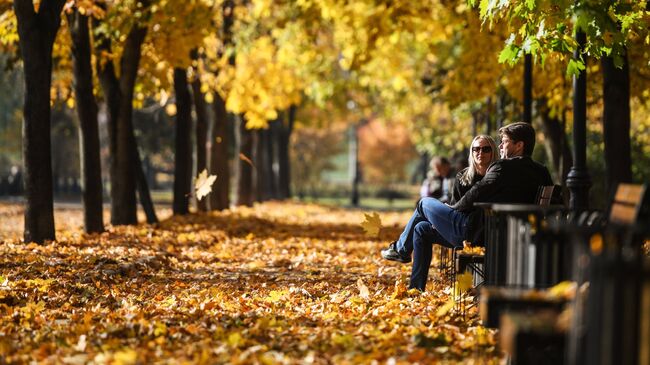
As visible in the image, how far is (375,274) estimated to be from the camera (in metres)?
11.4

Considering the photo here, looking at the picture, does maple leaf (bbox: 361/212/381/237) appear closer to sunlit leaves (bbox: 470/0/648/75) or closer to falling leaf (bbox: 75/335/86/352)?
sunlit leaves (bbox: 470/0/648/75)

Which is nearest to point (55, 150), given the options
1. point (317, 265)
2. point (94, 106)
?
point (94, 106)

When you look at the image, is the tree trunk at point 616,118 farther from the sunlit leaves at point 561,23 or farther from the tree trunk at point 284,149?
the tree trunk at point 284,149

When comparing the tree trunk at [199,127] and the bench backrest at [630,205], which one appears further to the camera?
the tree trunk at [199,127]

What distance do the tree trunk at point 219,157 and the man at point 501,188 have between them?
1608 cm

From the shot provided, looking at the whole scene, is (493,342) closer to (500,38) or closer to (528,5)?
(528,5)

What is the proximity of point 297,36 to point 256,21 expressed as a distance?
1.35m

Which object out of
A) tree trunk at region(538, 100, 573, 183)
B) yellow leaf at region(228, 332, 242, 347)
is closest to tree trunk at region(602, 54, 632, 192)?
tree trunk at region(538, 100, 573, 183)

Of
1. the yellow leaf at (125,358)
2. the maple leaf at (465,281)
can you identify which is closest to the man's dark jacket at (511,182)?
the maple leaf at (465,281)

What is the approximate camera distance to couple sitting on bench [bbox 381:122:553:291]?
26.8 ft

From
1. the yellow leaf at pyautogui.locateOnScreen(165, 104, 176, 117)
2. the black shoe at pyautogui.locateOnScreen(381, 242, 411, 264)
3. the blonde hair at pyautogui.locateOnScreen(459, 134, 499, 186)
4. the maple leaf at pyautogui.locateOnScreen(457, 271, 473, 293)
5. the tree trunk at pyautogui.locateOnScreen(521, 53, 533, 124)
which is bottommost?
the maple leaf at pyautogui.locateOnScreen(457, 271, 473, 293)

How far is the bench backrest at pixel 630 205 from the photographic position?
5395 mm

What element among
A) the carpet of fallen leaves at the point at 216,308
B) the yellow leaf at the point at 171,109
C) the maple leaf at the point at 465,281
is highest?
the yellow leaf at the point at 171,109

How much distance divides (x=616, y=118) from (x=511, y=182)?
5.73 meters
